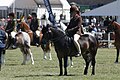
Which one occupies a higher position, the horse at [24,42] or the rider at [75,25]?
the rider at [75,25]

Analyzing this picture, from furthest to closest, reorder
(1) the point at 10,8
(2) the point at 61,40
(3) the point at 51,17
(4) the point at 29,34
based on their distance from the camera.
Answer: (1) the point at 10,8, (3) the point at 51,17, (4) the point at 29,34, (2) the point at 61,40

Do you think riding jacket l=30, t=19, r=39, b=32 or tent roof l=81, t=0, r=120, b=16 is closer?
riding jacket l=30, t=19, r=39, b=32

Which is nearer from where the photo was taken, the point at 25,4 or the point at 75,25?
the point at 75,25

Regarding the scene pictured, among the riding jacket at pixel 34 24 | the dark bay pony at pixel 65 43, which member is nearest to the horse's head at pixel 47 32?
the dark bay pony at pixel 65 43

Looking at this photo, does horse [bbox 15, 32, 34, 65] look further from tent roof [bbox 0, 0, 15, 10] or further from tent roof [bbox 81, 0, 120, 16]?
tent roof [bbox 0, 0, 15, 10]

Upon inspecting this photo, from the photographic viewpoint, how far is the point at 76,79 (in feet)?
56.0

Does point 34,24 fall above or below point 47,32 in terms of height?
→ above

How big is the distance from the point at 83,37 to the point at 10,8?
32531mm

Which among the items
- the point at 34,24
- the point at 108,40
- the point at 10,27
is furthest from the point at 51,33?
the point at 108,40

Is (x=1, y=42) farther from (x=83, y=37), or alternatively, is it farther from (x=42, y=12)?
(x=42, y=12)

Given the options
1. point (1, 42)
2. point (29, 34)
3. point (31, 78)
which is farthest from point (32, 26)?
point (31, 78)

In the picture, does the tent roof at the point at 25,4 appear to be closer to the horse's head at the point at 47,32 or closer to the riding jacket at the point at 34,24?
the riding jacket at the point at 34,24

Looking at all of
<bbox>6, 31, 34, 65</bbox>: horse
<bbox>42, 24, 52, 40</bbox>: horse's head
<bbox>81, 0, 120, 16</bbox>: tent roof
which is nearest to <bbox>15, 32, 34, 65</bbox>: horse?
<bbox>6, 31, 34, 65</bbox>: horse

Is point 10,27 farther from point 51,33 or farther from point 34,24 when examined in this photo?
point 51,33
